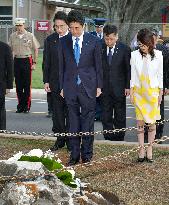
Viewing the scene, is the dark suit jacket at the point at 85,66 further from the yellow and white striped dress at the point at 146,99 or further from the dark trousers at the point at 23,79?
the dark trousers at the point at 23,79

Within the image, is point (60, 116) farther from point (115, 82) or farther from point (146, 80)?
point (146, 80)

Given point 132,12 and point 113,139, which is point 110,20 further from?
point 113,139

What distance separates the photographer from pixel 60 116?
874cm

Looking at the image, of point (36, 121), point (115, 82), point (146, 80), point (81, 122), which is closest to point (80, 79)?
point (81, 122)

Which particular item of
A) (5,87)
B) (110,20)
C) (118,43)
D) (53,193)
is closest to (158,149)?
(118,43)

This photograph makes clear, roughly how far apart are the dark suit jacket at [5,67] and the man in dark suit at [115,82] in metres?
1.43

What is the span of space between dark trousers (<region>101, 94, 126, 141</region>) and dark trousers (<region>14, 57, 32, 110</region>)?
13.9ft

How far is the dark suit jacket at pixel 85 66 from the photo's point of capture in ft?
25.1

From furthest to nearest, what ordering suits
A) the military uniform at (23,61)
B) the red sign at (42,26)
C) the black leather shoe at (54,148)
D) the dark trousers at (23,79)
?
the red sign at (42,26), the dark trousers at (23,79), the military uniform at (23,61), the black leather shoe at (54,148)

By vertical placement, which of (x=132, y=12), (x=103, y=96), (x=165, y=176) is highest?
(x=132, y=12)

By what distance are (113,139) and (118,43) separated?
1454mm

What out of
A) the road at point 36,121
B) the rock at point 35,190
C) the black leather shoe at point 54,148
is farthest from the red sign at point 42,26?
the rock at point 35,190

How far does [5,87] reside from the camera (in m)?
9.66

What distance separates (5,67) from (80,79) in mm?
2314
